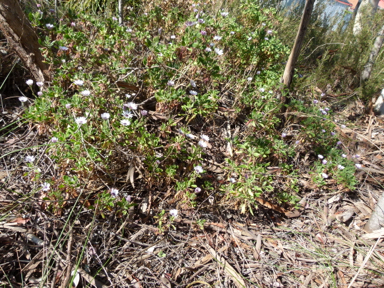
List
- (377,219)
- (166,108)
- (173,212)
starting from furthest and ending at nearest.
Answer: (166,108) < (377,219) < (173,212)

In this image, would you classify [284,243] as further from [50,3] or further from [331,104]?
[50,3]

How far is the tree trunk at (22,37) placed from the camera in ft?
7.68

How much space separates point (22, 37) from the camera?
97.6 inches

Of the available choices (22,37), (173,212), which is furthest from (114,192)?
(22,37)

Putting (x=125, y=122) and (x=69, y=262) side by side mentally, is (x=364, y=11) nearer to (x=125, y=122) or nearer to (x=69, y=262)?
(x=125, y=122)

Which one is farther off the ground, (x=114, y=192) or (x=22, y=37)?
(x=22, y=37)

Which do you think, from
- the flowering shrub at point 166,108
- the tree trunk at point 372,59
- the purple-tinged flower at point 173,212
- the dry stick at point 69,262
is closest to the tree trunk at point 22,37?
the flowering shrub at point 166,108

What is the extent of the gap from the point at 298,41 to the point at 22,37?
8.93ft

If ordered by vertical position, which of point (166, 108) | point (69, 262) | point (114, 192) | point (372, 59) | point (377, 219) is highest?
point (372, 59)

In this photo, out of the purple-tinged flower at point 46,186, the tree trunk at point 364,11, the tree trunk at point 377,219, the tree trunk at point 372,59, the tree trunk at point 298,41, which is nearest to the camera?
the purple-tinged flower at point 46,186

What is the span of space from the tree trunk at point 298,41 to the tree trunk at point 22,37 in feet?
8.41

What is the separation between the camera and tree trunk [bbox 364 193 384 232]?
7.96 feet

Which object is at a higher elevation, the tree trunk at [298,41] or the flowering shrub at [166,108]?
the tree trunk at [298,41]

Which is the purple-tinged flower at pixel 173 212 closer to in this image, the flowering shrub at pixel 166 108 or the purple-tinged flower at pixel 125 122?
the flowering shrub at pixel 166 108
